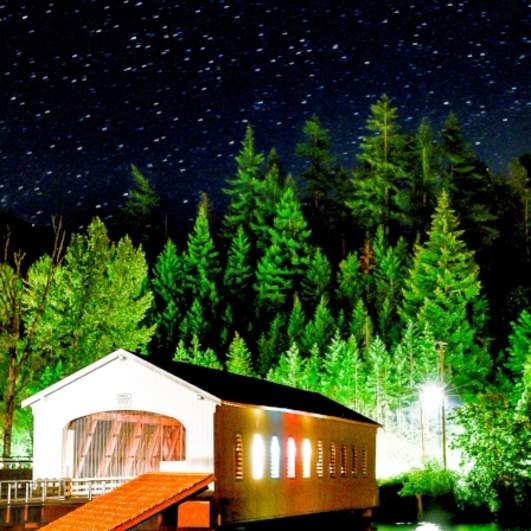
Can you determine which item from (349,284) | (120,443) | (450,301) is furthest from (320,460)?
(349,284)

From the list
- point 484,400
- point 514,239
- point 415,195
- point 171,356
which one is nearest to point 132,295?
point 171,356

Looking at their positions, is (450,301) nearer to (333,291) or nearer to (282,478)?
(333,291)

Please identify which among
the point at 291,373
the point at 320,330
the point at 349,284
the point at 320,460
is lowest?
the point at 320,460

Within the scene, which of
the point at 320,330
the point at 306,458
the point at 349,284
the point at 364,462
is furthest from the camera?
the point at 349,284

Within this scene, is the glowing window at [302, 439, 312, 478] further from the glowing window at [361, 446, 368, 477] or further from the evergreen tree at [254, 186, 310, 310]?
the evergreen tree at [254, 186, 310, 310]

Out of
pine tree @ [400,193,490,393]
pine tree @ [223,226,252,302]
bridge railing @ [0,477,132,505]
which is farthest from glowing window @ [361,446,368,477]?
pine tree @ [223,226,252,302]

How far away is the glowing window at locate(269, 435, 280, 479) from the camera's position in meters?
32.4

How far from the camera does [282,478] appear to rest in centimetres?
3322

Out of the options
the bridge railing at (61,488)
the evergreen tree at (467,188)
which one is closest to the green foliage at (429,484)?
the bridge railing at (61,488)

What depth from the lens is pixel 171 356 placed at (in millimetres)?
Result: 80500

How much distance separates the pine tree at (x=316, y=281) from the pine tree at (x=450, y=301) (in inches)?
286

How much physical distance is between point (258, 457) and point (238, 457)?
1526 millimetres

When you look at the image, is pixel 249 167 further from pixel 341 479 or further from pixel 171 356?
pixel 341 479

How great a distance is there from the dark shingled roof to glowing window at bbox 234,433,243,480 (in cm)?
111
